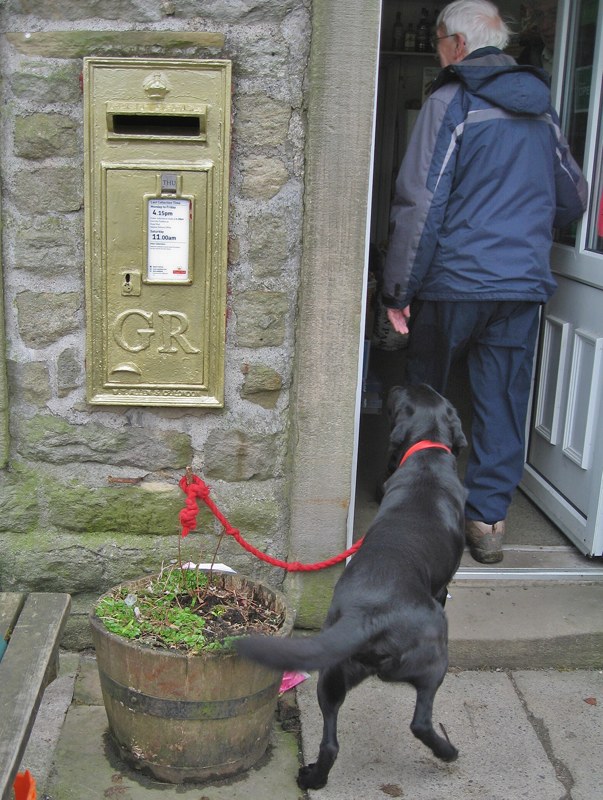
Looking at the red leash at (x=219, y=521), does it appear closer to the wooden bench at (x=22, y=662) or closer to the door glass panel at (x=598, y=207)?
the wooden bench at (x=22, y=662)

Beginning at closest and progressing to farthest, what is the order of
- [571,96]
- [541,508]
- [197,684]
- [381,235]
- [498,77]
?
[197,684], [498,77], [571,96], [541,508], [381,235]

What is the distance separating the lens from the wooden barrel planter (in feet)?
9.46

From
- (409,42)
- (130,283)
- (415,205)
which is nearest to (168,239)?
(130,283)

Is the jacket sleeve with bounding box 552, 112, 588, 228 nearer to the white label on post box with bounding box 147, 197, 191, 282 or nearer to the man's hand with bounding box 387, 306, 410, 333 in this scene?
the man's hand with bounding box 387, 306, 410, 333

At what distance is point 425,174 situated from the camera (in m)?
3.86

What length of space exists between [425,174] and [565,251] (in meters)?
1.05

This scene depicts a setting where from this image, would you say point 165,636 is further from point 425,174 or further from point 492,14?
point 492,14

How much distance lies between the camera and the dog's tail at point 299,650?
97.9 inches

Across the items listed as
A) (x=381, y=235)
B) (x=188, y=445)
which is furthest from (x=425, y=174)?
(x=381, y=235)

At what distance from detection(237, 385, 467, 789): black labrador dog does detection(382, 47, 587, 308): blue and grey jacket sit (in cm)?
90

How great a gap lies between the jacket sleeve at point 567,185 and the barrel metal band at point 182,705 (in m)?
2.43

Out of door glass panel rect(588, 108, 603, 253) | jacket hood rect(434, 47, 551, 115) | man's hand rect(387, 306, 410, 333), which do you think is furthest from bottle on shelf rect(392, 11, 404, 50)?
man's hand rect(387, 306, 410, 333)

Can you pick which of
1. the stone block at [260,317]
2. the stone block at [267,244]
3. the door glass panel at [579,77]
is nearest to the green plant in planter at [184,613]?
the stone block at [260,317]

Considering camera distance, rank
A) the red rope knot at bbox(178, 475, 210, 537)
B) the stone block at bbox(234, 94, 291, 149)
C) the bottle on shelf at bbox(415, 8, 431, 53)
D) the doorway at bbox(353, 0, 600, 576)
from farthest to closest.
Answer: the bottle on shelf at bbox(415, 8, 431, 53) → the doorway at bbox(353, 0, 600, 576) → the stone block at bbox(234, 94, 291, 149) → the red rope knot at bbox(178, 475, 210, 537)
